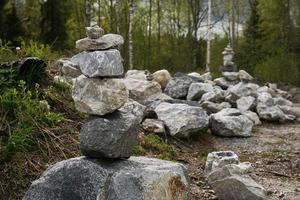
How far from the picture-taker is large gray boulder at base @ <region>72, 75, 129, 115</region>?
4879 mm

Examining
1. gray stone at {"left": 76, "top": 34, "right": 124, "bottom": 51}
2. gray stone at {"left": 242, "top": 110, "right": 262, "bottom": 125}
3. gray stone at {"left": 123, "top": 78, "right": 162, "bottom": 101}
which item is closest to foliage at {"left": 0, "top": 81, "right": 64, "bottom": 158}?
gray stone at {"left": 76, "top": 34, "right": 124, "bottom": 51}

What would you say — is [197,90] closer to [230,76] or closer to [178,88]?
[178,88]

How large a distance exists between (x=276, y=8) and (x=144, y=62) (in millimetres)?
6874

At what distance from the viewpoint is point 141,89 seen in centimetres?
1327

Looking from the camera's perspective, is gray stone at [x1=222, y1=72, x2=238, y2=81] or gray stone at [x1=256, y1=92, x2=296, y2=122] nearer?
gray stone at [x1=256, y1=92, x2=296, y2=122]

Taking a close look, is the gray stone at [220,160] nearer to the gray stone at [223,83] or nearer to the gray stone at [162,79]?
the gray stone at [162,79]

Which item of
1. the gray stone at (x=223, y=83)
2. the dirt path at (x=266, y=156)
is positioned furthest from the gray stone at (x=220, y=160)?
the gray stone at (x=223, y=83)

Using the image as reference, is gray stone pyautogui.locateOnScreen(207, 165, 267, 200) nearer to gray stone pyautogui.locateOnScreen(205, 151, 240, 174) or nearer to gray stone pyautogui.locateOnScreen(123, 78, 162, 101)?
gray stone pyautogui.locateOnScreen(205, 151, 240, 174)

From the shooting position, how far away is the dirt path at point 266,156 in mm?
6996

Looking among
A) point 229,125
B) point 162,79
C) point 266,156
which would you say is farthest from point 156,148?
point 162,79

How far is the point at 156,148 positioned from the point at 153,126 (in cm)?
98

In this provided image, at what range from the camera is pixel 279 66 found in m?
23.6

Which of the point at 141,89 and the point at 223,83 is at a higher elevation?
the point at 141,89

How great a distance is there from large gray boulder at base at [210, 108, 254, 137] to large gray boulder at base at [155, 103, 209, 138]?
0.62m
